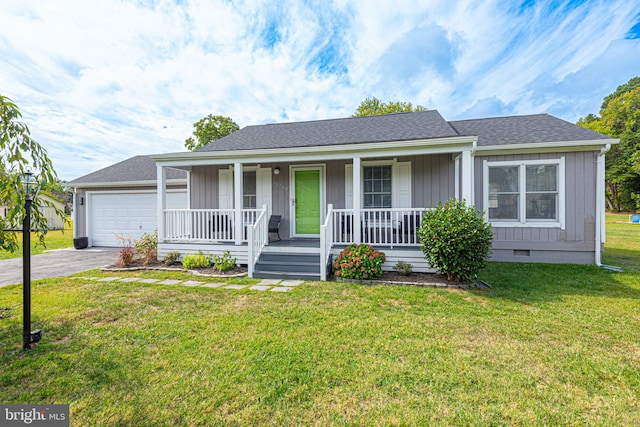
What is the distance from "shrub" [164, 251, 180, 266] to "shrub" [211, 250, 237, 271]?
1.03m

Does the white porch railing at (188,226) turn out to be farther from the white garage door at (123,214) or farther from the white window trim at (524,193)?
the white window trim at (524,193)

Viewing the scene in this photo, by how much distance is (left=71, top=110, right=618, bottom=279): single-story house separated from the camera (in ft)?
19.7

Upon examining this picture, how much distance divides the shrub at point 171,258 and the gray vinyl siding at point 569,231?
803 cm

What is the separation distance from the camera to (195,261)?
6449 mm

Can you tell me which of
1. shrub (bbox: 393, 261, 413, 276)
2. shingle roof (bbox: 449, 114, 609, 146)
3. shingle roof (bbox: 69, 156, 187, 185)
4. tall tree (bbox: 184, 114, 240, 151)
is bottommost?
shrub (bbox: 393, 261, 413, 276)

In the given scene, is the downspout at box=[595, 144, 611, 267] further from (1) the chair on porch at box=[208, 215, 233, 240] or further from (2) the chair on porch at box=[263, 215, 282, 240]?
(1) the chair on porch at box=[208, 215, 233, 240]

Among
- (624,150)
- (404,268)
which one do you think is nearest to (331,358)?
(404,268)

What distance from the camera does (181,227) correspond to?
23.7 ft

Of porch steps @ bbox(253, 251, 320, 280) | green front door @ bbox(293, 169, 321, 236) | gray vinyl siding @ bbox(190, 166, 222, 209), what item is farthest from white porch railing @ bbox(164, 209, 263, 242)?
green front door @ bbox(293, 169, 321, 236)

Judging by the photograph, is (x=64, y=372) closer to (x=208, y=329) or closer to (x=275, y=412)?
(x=208, y=329)

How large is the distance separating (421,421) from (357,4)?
32.4ft

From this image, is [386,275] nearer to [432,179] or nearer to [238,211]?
[432,179]

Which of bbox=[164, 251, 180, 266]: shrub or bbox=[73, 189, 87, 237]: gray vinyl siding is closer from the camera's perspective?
bbox=[164, 251, 180, 266]: shrub

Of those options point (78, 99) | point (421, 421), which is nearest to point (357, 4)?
point (78, 99)
